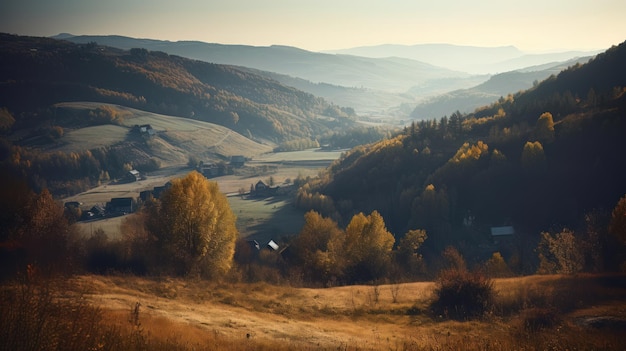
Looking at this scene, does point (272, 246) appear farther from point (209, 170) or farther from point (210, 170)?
point (209, 170)

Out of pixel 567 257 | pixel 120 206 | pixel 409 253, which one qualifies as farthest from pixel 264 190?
pixel 567 257

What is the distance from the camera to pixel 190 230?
47969 millimetres

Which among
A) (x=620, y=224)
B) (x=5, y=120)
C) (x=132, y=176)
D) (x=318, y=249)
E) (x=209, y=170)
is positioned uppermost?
(x=620, y=224)

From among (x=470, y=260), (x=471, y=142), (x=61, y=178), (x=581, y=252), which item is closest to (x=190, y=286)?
(x=581, y=252)

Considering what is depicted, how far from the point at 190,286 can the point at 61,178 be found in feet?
379

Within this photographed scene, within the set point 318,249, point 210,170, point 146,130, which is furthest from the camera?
point 146,130

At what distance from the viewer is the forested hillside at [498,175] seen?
8162 cm

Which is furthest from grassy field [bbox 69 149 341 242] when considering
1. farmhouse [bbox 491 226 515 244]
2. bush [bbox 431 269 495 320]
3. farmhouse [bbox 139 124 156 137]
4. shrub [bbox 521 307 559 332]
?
shrub [bbox 521 307 559 332]

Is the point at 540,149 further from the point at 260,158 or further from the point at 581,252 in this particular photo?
the point at 260,158

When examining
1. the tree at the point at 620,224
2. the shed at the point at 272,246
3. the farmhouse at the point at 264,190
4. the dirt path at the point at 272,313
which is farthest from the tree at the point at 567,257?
the farmhouse at the point at 264,190

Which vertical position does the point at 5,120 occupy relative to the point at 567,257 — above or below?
below

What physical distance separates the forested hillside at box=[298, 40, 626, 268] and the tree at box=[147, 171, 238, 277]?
45507 millimetres

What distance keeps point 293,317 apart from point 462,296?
37.8 feet

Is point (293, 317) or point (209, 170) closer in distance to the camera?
point (293, 317)
